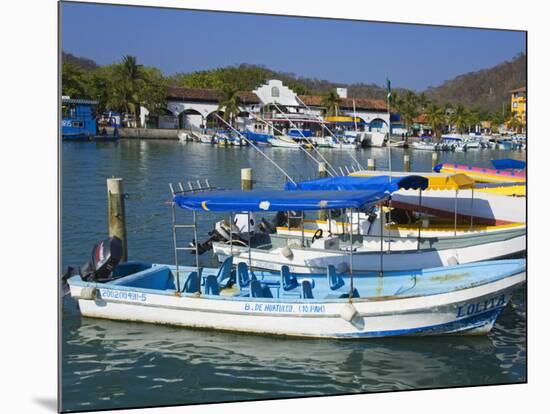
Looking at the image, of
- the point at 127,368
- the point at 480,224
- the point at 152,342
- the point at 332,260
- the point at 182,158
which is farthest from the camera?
the point at 182,158

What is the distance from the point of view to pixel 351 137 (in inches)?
2084

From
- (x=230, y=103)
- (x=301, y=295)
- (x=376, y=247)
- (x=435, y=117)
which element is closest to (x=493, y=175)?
(x=376, y=247)

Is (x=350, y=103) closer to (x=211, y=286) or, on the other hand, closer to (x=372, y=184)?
(x=372, y=184)

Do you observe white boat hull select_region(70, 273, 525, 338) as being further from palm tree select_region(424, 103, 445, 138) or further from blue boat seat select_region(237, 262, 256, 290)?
palm tree select_region(424, 103, 445, 138)

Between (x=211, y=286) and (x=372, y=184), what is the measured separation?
3222 millimetres

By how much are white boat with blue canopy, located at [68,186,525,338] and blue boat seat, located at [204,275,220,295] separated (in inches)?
0.6

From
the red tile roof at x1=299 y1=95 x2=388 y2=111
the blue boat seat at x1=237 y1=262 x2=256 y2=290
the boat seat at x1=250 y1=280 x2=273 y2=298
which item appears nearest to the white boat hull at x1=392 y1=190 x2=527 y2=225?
the blue boat seat at x1=237 y1=262 x2=256 y2=290

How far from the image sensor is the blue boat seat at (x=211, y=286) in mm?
8977

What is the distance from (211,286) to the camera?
9008mm

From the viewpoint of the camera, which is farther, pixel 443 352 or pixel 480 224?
pixel 480 224

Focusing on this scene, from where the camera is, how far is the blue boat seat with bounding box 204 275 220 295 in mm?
8977

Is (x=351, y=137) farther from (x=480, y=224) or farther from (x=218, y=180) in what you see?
(x=480, y=224)

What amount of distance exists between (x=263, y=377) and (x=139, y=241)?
7.78m

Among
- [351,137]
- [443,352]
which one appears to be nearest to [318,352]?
[443,352]
